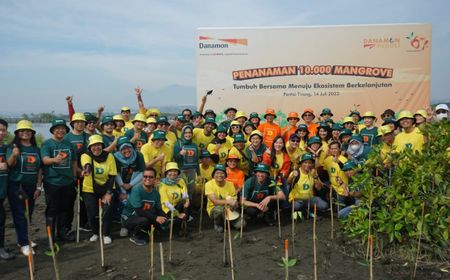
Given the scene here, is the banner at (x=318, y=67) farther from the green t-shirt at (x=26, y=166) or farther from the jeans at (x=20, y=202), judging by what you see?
the jeans at (x=20, y=202)

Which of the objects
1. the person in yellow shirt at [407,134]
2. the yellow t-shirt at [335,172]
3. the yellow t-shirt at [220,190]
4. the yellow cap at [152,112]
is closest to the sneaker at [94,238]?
the yellow t-shirt at [220,190]

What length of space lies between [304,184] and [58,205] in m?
4.04

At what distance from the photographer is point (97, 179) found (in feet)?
17.5

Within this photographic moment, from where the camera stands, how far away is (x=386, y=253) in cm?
452

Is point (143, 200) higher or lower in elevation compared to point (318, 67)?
lower

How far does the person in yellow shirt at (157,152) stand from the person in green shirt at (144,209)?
0.70 metres

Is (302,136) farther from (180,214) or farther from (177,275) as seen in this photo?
(177,275)

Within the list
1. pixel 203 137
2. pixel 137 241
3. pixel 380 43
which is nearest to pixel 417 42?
pixel 380 43

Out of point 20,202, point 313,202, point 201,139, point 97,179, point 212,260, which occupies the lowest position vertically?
point 212,260

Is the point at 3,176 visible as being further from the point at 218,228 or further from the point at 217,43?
the point at 217,43

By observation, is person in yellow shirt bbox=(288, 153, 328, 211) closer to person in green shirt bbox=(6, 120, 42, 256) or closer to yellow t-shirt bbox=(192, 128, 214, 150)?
yellow t-shirt bbox=(192, 128, 214, 150)

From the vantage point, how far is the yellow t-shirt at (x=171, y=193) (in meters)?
5.69

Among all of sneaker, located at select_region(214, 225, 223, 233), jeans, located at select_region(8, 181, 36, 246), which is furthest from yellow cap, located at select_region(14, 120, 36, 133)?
sneaker, located at select_region(214, 225, 223, 233)

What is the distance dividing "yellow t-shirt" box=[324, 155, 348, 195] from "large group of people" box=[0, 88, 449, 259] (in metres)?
0.02
